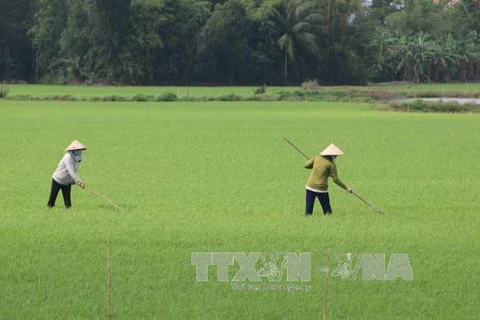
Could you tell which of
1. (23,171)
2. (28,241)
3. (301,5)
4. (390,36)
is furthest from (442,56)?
(28,241)

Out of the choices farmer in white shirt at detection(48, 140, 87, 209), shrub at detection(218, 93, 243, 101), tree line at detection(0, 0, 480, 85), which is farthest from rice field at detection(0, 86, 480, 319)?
tree line at detection(0, 0, 480, 85)

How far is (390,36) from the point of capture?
9719 centimetres

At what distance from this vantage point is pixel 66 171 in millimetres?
14188

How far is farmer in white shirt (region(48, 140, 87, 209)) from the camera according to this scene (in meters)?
13.8

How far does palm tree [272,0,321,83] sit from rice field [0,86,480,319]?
197 feet

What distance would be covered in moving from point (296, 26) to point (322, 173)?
7601cm

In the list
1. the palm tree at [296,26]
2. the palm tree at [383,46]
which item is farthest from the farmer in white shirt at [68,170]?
the palm tree at [383,46]

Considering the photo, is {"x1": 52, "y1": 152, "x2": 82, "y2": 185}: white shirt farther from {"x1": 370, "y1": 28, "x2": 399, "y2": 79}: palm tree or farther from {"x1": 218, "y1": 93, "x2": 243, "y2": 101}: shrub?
{"x1": 370, "y1": 28, "x2": 399, "y2": 79}: palm tree

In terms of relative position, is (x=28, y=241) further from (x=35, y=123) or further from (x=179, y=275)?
(x=35, y=123)

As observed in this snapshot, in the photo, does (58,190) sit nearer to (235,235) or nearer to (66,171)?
(66,171)

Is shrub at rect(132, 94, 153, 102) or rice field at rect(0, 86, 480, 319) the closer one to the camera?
rice field at rect(0, 86, 480, 319)

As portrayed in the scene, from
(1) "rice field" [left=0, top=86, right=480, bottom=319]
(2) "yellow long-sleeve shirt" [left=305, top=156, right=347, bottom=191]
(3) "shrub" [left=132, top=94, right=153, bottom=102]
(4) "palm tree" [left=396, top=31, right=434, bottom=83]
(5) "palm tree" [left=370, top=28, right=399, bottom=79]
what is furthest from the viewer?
(5) "palm tree" [left=370, top=28, right=399, bottom=79]

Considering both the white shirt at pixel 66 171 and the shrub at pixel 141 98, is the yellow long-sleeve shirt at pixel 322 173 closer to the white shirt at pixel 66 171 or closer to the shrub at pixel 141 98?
the white shirt at pixel 66 171

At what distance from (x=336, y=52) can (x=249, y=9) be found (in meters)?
9.53
